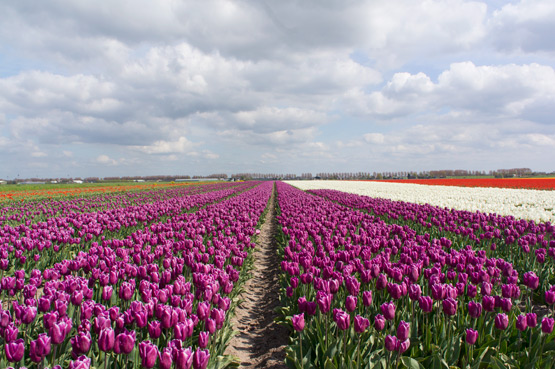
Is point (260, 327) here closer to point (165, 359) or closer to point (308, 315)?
point (308, 315)

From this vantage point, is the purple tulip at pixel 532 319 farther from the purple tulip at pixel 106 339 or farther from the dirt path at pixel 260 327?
the purple tulip at pixel 106 339

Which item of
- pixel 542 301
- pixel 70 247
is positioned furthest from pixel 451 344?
pixel 70 247

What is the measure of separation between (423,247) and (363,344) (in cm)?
290

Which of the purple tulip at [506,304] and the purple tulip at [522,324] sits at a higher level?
the purple tulip at [506,304]

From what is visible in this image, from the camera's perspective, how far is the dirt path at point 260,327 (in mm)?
4493

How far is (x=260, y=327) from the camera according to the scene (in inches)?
217

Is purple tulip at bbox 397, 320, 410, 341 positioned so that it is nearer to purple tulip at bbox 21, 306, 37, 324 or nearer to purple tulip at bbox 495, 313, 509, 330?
purple tulip at bbox 495, 313, 509, 330

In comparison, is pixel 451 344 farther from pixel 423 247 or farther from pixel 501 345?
pixel 423 247

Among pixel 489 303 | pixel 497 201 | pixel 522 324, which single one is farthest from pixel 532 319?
pixel 497 201

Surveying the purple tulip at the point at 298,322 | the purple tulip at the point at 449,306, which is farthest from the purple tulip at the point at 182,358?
the purple tulip at the point at 449,306

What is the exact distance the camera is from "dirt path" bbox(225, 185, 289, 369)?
177 inches

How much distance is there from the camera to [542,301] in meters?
5.93

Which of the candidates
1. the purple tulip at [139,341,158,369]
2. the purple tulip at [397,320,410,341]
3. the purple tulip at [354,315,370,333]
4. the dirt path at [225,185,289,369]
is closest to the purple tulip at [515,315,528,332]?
the purple tulip at [397,320,410,341]

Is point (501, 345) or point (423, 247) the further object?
point (423, 247)
